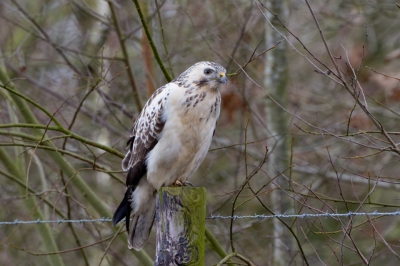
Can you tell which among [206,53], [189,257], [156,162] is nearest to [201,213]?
[189,257]

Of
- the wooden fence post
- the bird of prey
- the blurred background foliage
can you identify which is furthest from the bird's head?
the blurred background foliage

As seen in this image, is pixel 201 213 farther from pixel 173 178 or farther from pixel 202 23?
pixel 202 23

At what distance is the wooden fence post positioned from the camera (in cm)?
321

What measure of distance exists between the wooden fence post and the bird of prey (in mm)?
1096

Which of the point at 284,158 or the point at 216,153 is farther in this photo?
the point at 216,153

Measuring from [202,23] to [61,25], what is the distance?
82.7 inches

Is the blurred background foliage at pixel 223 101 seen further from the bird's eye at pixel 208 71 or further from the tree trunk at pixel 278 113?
the bird's eye at pixel 208 71

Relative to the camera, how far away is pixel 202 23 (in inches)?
312

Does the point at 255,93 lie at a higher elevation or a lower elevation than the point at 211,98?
lower

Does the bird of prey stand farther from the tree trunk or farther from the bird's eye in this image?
the tree trunk

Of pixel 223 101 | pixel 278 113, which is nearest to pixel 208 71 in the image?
pixel 278 113

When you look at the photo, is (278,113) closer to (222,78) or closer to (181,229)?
(222,78)

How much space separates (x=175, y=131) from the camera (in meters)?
4.34

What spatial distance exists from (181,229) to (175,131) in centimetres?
121
